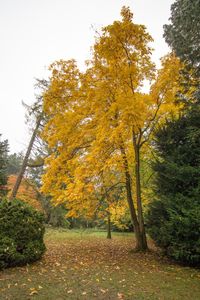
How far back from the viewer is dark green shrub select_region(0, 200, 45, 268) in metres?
5.59

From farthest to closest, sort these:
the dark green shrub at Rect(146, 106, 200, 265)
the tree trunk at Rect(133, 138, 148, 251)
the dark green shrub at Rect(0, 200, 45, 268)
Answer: the tree trunk at Rect(133, 138, 148, 251) → the dark green shrub at Rect(146, 106, 200, 265) → the dark green shrub at Rect(0, 200, 45, 268)

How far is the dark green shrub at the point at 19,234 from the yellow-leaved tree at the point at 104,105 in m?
1.14

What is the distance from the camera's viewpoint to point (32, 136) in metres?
16.5

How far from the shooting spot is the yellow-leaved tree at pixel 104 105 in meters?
7.30

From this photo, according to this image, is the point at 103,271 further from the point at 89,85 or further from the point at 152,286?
the point at 89,85

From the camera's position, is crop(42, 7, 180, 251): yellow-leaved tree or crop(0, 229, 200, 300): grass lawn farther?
crop(42, 7, 180, 251): yellow-leaved tree


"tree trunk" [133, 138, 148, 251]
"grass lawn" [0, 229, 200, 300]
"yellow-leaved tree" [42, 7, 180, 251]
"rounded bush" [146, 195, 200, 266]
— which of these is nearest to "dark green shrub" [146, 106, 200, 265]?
"rounded bush" [146, 195, 200, 266]

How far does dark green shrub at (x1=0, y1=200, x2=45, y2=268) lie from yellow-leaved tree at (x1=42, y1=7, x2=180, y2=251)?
1.14 m

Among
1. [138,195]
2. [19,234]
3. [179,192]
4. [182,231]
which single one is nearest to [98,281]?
[19,234]

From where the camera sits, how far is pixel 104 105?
7859 millimetres

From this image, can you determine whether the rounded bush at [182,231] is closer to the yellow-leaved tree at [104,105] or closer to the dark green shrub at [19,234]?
the yellow-leaved tree at [104,105]

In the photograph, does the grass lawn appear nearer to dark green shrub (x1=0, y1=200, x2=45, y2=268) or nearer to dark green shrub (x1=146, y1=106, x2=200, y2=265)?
dark green shrub (x1=0, y1=200, x2=45, y2=268)

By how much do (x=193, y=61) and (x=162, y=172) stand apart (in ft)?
14.8

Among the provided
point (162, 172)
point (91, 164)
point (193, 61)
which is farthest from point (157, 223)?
point (193, 61)
